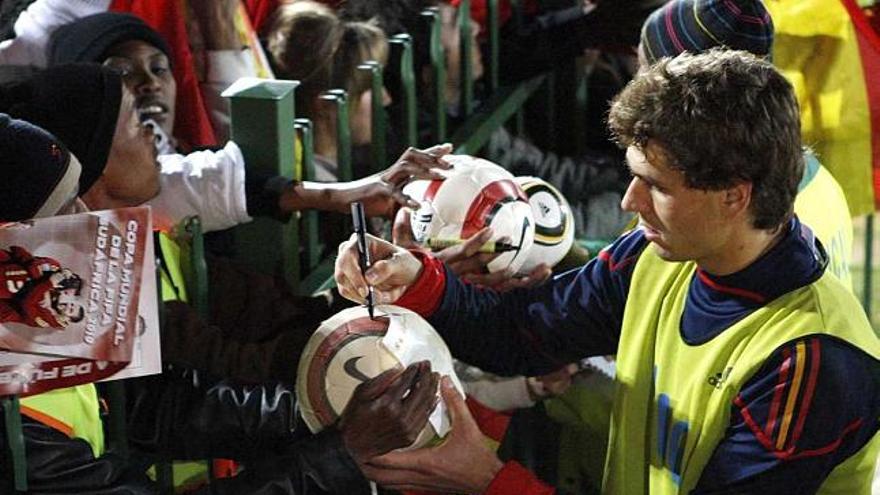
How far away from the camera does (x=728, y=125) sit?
324cm

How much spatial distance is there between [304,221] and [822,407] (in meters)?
1.70

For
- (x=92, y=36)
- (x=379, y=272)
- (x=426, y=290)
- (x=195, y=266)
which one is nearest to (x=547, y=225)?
(x=426, y=290)

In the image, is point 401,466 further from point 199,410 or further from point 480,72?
point 480,72

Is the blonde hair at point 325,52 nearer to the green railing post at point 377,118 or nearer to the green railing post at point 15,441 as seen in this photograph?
the green railing post at point 377,118

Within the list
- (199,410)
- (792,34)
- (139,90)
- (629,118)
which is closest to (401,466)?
(199,410)

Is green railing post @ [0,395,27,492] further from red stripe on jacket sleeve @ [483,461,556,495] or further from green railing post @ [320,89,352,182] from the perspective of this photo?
green railing post @ [320,89,352,182]

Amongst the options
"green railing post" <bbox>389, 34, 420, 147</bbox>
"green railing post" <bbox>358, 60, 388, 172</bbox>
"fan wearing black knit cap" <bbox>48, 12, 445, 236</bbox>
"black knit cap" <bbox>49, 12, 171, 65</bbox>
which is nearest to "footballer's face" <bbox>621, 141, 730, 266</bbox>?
"fan wearing black knit cap" <bbox>48, 12, 445, 236</bbox>

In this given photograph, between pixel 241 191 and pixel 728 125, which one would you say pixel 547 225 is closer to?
pixel 241 191

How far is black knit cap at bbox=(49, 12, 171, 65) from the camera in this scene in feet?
15.6

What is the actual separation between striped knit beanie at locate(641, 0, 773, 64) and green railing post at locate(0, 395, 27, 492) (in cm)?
191

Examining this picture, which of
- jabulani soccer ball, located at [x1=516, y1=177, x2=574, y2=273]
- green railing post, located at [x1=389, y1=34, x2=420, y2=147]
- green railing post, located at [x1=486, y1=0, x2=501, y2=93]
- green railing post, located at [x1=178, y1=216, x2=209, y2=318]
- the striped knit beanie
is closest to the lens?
green railing post, located at [x1=178, y1=216, x2=209, y2=318]

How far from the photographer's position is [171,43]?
526 cm

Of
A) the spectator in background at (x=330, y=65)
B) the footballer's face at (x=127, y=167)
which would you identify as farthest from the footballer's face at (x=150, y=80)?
the footballer's face at (x=127, y=167)

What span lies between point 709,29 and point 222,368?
1.46 m
